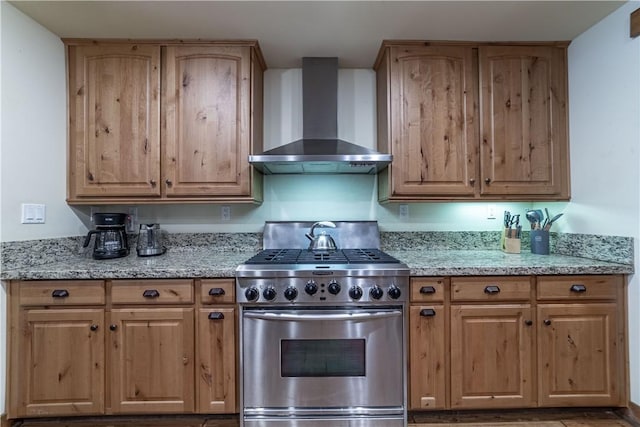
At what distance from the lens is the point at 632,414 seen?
5.88 feet

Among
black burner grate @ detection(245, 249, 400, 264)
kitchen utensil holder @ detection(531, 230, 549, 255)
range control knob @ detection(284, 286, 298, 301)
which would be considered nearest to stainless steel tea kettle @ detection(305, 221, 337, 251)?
black burner grate @ detection(245, 249, 400, 264)

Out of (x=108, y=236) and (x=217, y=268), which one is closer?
(x=217, y=268)

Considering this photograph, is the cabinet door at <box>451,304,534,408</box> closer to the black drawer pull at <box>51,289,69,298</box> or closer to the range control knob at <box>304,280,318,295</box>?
the range control knob at <box>304,280,318,295</box>

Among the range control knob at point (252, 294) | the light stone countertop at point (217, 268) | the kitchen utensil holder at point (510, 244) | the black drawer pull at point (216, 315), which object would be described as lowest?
the black drawer pull at point (216, 315)

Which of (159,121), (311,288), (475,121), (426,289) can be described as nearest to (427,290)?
(426,289)

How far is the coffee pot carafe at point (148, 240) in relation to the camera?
2.22 metres

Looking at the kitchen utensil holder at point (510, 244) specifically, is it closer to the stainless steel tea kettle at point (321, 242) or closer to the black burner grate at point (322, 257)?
the black burner grate at point (322, 257)

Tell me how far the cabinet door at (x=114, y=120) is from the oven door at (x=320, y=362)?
125 cm

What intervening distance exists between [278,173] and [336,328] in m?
1.28

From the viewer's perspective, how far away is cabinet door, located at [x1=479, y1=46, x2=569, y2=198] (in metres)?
2.20

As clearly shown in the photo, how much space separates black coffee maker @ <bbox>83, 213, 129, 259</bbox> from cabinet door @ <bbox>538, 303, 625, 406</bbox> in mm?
2688

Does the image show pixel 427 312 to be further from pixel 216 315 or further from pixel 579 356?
pixel 216 315

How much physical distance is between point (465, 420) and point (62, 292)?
2400mm

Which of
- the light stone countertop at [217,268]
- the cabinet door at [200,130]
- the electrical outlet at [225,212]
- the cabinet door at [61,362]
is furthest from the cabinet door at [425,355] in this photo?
the cabinet door at [61,362]
